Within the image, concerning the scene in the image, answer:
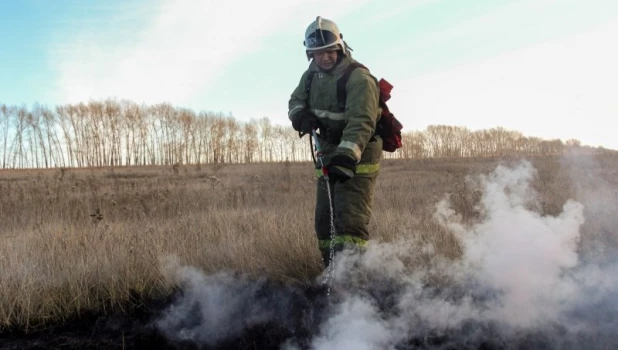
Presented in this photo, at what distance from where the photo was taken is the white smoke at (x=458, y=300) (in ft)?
10.2

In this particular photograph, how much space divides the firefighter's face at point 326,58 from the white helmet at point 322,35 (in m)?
0.06

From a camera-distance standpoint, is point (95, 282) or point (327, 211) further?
point (95, 282)

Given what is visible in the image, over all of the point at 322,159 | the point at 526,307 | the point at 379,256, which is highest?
the point at 322,159

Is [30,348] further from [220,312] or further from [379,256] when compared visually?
[379,256]

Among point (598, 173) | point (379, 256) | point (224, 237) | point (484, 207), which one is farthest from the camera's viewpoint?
point (598, 173)

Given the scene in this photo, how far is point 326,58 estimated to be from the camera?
151 inches

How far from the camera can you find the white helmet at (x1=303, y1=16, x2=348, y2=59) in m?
3.74

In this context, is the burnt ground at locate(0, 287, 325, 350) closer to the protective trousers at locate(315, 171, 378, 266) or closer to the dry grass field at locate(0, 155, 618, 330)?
the dry grass field at locate(0, 155, 618, 330)

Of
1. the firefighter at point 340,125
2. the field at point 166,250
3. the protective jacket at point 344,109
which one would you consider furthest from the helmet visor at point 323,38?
the field at point 166,250

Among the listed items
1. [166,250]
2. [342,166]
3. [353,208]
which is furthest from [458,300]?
[166,250]

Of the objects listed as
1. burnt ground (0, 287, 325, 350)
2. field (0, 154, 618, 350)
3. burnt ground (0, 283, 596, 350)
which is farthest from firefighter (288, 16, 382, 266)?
field (0, 154, 618, 350)

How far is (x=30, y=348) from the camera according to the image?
138 inches

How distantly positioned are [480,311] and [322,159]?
1761 millimetres

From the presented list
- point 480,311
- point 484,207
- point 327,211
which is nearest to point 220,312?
point 327,211
